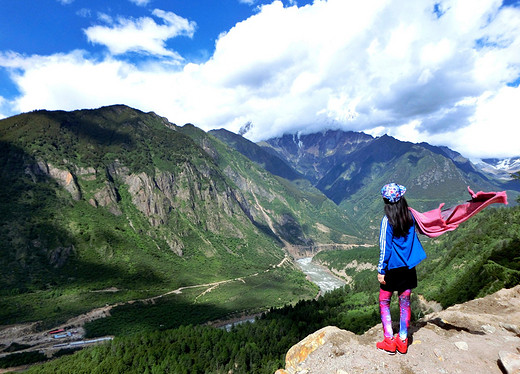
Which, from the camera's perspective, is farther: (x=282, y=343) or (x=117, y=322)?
(x=117, y=322)

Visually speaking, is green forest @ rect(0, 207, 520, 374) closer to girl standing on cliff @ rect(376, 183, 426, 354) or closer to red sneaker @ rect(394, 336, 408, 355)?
red sneaker @ rect(394, 336, 408, 355)

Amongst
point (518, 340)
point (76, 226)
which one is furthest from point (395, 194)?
point (76, 226)

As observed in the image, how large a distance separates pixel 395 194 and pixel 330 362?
701 centimetres

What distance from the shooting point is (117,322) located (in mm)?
117312

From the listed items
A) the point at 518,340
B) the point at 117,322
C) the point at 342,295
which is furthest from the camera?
the point at 342,295

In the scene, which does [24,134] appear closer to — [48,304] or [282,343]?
[48,304]

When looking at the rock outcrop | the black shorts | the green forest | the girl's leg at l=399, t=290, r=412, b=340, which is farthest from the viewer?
the green forest

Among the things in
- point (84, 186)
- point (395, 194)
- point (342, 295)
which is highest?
point (84, 186)

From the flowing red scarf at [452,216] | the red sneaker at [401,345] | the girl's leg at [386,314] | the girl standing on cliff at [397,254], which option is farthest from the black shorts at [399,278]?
the red sneaker at [401,345]

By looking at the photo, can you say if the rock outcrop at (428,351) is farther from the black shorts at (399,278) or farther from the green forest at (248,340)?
the green forest at (248,340)

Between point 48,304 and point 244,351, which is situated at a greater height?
point 48,304

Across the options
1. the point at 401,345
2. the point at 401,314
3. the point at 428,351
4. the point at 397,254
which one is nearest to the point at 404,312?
the point at 401,314

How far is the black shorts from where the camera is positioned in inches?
425

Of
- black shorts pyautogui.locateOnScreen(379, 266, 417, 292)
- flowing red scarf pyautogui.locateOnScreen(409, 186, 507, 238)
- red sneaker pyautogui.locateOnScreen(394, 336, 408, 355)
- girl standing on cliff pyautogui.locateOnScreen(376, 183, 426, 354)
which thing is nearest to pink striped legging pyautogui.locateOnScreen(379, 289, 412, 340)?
girl standing on cliff pyautogui.locateOnScreen(376, 183, 426, 354)
